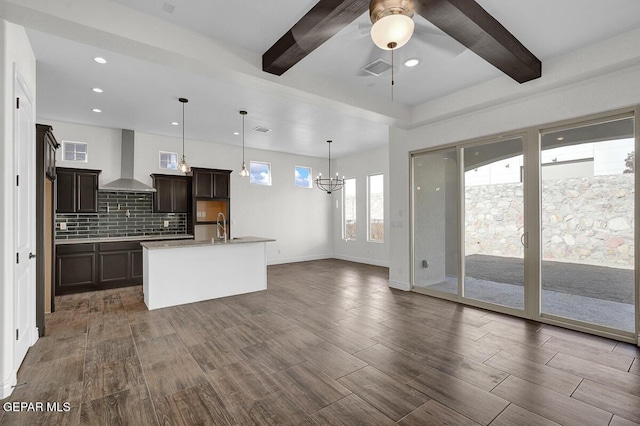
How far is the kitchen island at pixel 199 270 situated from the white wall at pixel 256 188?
100 inches

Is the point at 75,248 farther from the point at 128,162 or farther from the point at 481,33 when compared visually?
the point at 481,33

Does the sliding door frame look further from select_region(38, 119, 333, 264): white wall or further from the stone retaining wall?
select_region(38, 119, 333, 264): white wall

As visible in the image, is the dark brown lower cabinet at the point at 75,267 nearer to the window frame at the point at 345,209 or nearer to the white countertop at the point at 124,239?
the white countertop at the point at 124,239

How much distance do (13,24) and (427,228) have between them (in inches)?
223

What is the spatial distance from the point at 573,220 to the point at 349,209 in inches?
242

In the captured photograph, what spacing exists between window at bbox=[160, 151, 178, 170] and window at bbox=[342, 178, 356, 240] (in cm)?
490

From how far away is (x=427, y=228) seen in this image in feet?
17.7

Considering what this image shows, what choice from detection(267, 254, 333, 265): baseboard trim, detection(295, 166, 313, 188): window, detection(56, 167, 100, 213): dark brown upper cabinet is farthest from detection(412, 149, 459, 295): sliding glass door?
detection(56, 167, 100, 213): dark brown upper cabinet

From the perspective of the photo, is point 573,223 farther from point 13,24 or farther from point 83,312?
point 83,312

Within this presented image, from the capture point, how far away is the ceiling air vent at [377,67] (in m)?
3.48

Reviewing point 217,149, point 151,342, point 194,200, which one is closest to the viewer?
point 151,342

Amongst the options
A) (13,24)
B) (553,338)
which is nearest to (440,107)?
(553,338)

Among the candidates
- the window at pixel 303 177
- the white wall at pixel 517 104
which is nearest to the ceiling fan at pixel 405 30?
the white wall at pixel 517 104

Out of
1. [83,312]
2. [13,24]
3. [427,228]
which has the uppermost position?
[13,24]
